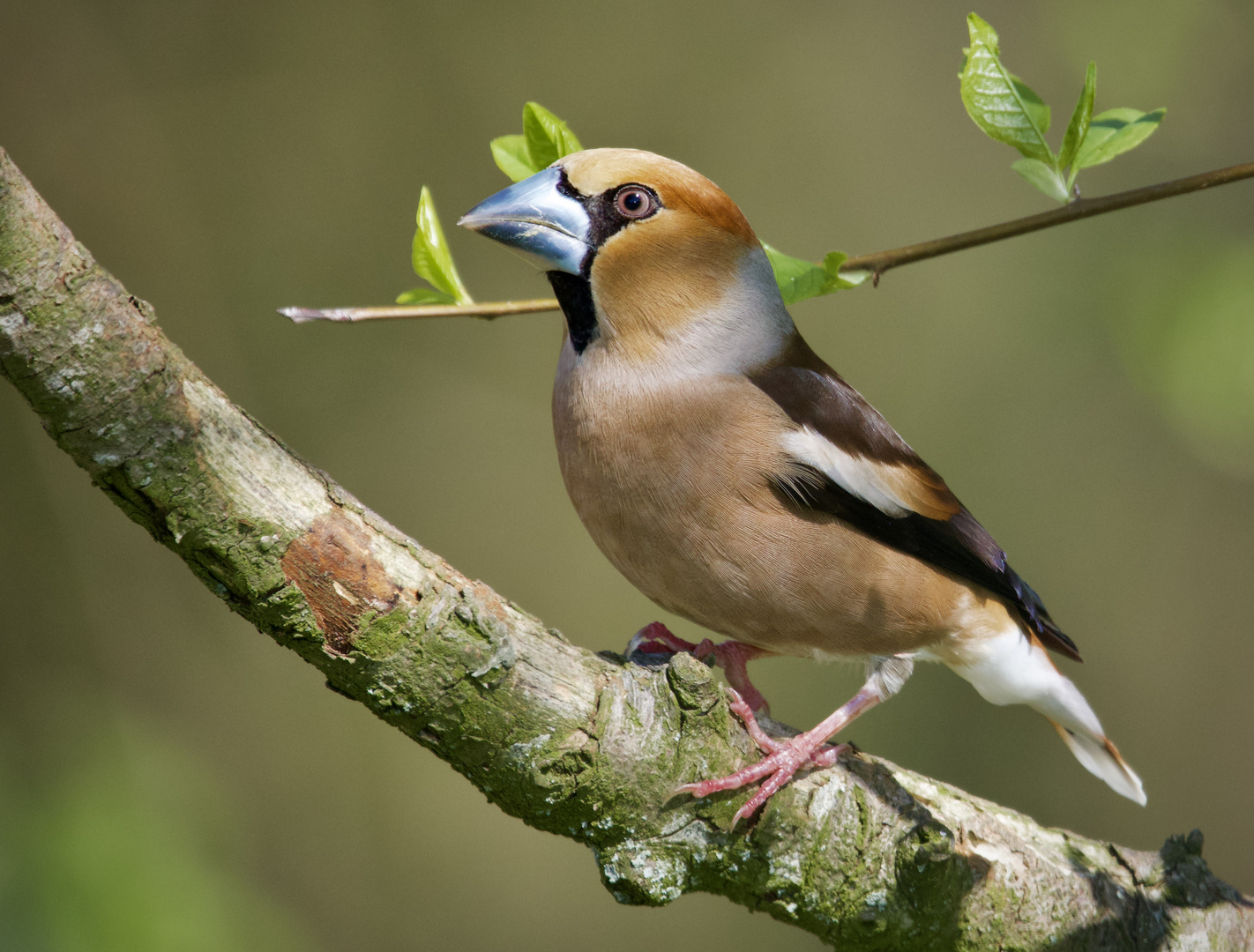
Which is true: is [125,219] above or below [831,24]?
above

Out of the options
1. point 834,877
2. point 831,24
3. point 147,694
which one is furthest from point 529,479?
point 834,877

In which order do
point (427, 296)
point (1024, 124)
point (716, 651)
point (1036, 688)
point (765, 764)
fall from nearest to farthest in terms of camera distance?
point (1024, 124), point (427, 296), point (765, 764), point (716, 651), point (1036, 688)

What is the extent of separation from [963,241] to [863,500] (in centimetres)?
103

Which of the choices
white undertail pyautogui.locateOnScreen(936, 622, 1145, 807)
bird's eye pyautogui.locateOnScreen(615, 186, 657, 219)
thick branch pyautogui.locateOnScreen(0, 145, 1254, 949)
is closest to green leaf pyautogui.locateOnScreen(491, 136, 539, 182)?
bird's eye pyautogui.locateOnScreen(615, 186, 657, 219)

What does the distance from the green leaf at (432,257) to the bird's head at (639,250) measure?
45 centimetres

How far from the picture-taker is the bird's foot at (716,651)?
9.59 ft

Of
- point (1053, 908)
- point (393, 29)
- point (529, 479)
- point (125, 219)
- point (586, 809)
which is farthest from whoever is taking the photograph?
point (529, 479)

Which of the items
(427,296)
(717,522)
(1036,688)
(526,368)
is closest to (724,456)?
(717,522)

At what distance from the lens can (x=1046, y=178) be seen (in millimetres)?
1870

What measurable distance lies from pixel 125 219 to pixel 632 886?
4.83m

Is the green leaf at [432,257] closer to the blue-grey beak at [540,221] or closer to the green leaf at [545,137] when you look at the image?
the green leaf at [545,137]

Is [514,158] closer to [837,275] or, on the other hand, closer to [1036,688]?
[837,275]

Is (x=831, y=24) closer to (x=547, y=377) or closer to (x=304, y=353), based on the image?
(x=547, y=377)

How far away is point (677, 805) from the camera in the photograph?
7.10 feet
